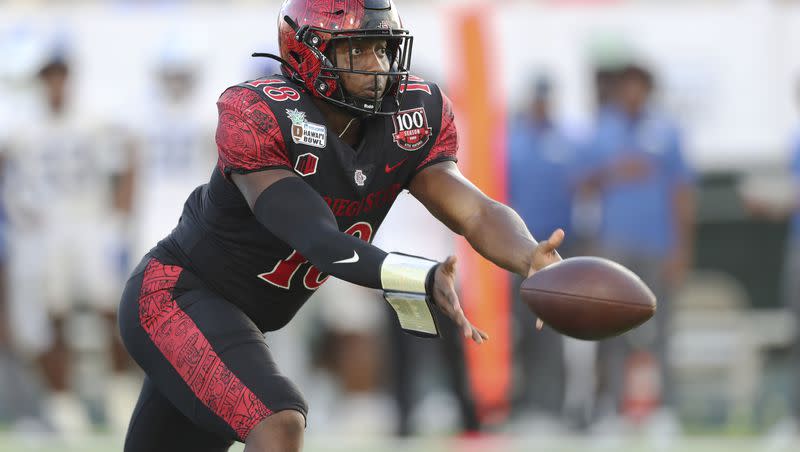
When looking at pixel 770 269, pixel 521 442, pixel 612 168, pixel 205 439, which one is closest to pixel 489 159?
pixel 612 168

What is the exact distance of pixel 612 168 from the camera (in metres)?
7.92

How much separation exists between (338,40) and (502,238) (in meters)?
0.70

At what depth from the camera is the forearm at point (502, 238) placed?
3488mm

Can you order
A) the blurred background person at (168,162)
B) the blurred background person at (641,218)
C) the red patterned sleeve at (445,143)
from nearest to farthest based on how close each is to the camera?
the red patterned sleeve at (445,143) < the blurred background person at (641,218) < the blurred background person at (168,162)

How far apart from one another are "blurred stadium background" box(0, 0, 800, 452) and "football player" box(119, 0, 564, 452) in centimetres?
368

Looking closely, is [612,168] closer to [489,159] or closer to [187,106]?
[489,159]

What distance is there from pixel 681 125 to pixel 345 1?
4897 mm

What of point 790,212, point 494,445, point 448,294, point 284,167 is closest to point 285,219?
point 284,167

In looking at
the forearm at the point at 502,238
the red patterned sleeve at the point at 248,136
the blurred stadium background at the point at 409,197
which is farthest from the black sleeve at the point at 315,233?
the blurred stadium background at the point at 409,197

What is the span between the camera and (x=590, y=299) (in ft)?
10.2

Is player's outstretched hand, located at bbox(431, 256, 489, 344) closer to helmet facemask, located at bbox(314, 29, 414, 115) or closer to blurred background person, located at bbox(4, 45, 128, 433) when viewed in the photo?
helmet facemask, located at bbox(314, 29, 414, 115)

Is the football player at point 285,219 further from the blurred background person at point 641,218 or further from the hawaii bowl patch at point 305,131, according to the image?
the blurred background person at point 641,218

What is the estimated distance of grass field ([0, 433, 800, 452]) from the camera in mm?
7000

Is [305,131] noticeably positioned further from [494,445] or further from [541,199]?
[541,199]
